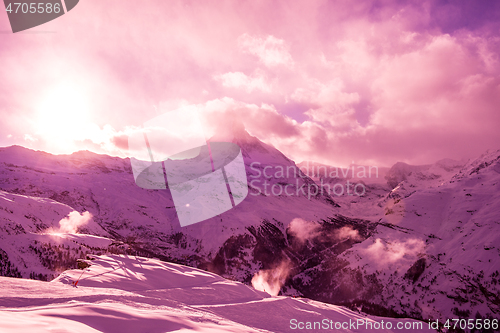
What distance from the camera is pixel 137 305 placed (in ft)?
23.2

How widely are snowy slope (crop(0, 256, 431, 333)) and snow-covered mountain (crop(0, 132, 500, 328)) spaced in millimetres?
8659

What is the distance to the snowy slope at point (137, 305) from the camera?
4680 mm

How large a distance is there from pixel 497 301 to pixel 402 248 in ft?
43.5

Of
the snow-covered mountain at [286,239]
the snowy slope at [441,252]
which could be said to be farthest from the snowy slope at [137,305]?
the snowy slope at [441,252]

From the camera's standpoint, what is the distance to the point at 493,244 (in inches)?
1208

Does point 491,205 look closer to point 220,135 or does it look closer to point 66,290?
point 66,290

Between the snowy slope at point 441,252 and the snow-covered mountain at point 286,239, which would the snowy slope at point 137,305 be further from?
the snowy slope at point 441,252

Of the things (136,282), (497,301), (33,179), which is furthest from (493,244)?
(33,179)

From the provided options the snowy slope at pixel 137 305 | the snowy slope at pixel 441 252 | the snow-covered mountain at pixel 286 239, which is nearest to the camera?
the snowy slope at pixel 137 305

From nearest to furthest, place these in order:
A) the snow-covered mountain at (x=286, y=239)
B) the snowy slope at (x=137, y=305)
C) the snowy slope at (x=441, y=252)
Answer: the snowy slope at (x=137, y=305) < the snow-covered mountain at (x=286, y=239) < the snowy slope at (x=441, y=252)

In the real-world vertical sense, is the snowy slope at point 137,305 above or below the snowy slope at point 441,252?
above

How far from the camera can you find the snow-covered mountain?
25.1 metres

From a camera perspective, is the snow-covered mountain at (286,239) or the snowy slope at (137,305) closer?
the snowy slope at (137,305)

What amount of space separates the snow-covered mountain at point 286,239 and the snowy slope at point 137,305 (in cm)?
866
